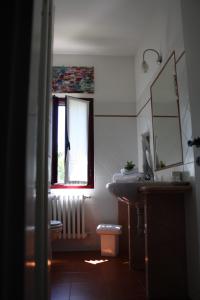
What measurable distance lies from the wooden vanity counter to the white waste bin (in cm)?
116

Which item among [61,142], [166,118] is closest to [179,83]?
[166,118]

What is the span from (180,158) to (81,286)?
4.35 feet

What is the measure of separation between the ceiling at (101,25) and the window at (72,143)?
748 mm

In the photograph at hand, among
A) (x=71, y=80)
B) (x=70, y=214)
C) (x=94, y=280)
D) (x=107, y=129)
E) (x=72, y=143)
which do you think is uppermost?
(x=71, y=80)

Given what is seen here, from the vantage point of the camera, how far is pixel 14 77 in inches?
15.4

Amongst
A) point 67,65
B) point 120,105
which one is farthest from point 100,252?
point 67,65

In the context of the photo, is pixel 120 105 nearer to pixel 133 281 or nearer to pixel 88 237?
pixel 88 237

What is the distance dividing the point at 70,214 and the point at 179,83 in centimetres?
211

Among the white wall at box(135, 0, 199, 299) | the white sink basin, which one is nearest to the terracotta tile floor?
the white wall at box(135, 0, 199, 299)

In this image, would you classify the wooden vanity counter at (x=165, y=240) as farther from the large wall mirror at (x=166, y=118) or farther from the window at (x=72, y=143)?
the window at (x=72, y=143)

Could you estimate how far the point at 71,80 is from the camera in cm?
363

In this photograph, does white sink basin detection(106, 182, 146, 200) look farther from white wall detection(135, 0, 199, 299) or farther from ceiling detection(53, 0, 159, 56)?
ceiling detection(53, 0, 159, 56)

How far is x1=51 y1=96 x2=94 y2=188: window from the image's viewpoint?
11.2 feet

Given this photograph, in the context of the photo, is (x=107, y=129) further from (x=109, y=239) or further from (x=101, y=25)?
(x=109, y=239)
